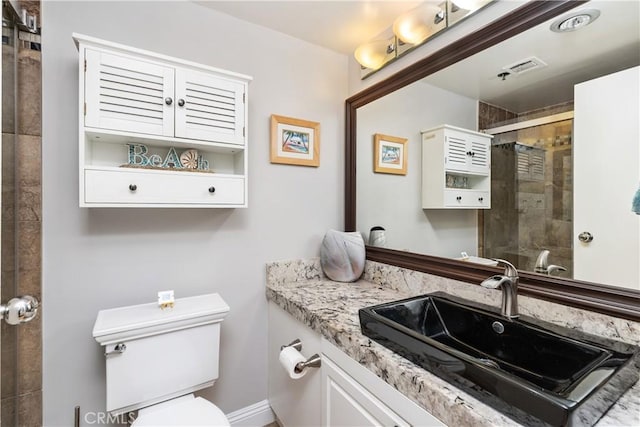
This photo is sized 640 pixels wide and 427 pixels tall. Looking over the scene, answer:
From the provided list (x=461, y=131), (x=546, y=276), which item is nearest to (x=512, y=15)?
(x=461, y=131)

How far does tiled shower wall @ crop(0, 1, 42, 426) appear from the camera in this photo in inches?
44.6

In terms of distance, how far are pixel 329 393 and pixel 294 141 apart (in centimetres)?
131

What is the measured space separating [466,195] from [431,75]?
2.03 ft

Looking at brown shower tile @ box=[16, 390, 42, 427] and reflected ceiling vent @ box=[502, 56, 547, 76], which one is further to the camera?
brown shower tile @ box=[16, 390, 42, 427]

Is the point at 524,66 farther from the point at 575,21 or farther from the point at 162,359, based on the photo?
the point at 162,359

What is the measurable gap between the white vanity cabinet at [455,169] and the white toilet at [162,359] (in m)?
1.18

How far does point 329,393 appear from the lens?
114cm

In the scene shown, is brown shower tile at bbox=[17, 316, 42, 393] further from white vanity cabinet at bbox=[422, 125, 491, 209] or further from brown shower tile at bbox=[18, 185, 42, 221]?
white vanity cabinet at bbox=[422, 125, 491, 209]

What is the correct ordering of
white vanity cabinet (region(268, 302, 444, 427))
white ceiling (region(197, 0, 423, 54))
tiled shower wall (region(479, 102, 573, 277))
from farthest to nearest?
white ceiling (region(197, 0, 423, 54))
tiled shower wall (region(479, 102, 573, 277))
white vanity cabinet (region(268, 302, 444, 427))

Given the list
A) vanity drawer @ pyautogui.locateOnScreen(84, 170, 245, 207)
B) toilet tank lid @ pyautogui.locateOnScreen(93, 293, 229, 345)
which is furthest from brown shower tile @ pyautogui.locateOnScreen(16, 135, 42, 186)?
toilet tank lid @ pyautogui.locateOnScreen(93, 293, 229, 345)

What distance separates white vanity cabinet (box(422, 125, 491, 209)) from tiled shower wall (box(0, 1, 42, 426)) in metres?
1.75

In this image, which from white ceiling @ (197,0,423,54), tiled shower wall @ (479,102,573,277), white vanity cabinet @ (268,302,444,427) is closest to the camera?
white vanity cabinet @ (268,302,444,427)

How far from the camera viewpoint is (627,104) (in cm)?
87

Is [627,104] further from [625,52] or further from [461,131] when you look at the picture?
[461,131]
